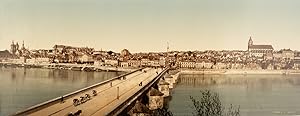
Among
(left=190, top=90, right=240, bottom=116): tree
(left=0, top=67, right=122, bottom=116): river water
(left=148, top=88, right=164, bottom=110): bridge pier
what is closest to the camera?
(left=190, top=90, right=240, bottom=116): tree

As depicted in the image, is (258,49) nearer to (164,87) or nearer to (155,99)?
(155,99)

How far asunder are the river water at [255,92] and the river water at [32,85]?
1.87 meters

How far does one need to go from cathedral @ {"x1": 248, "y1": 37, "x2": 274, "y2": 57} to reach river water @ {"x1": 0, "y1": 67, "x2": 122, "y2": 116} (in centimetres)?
230

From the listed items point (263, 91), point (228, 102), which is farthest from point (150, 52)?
point (263, 91)

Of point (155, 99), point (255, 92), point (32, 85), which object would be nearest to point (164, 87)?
point (155, 99)

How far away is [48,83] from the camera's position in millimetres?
8680

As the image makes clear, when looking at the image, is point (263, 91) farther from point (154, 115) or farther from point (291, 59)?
point (154, 115)

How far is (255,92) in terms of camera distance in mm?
6109

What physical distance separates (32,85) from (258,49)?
14.0 feet

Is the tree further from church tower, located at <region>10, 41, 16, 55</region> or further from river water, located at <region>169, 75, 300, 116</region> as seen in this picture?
church tower, located at <region>10, 41, 16, 55</region>

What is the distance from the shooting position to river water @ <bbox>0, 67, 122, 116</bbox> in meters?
4.64

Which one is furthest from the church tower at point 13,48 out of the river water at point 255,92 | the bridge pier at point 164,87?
the bridge pier at point 164,87

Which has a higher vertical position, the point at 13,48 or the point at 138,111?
the point at 13,48

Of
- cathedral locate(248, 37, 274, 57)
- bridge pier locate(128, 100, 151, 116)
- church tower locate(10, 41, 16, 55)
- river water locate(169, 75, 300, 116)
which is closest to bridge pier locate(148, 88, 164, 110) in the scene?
river water locate(169, 75, 300, 116)
